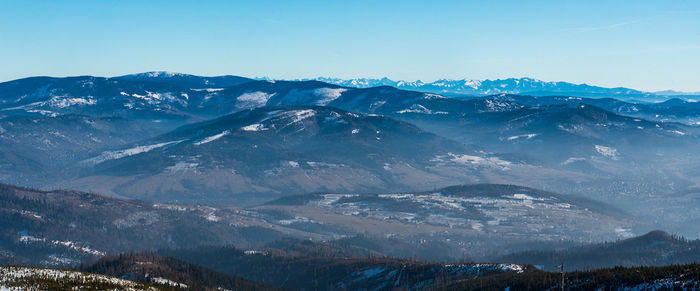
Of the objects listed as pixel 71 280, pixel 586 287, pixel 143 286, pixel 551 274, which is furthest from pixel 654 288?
pixel 71 280

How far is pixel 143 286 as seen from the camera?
169 meters

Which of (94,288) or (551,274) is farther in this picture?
(551,274)

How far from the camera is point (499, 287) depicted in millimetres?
188125

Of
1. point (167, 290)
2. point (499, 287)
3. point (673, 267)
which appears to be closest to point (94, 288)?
point (167, 290)

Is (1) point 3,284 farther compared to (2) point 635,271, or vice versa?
(2) point 635,271

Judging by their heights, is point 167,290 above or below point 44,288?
below

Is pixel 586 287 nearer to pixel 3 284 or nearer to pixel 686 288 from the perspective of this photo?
pixel 686 288

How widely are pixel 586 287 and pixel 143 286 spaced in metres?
102

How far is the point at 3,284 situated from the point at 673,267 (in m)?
140

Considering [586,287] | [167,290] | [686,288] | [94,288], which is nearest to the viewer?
[686,288]

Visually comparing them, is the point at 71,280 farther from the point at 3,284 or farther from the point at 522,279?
the point at 522,279

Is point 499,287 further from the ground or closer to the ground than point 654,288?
closer to the ground

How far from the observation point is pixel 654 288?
144750 millimetres

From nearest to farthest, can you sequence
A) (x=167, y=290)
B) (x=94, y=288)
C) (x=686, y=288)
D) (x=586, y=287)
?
(x=686, y=288) → (x=94, y=288) → (x=586, y=287) → (x=167, y=290)
